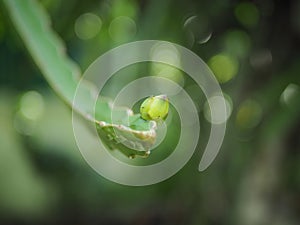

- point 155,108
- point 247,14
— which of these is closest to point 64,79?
point 155,108

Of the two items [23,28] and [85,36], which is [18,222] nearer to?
[85,36]

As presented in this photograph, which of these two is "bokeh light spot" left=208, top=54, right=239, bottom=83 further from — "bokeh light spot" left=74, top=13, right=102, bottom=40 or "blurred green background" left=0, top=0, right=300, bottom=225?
"bokeh light spot" left=74, top=13, right=102, bottom=40

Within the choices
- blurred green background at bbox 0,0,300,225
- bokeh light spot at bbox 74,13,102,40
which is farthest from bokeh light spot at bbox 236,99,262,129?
bokeh light spot at bbox 74,13,102,40

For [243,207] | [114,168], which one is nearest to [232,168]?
[243,207]

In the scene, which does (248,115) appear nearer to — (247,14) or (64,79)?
(247,14)

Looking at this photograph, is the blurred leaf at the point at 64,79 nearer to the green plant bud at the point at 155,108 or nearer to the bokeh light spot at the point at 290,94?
the green plant bud at the point at 155,108
